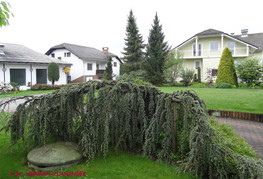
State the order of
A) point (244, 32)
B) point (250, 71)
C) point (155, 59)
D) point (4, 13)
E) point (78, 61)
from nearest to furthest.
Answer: point (4, 13), point (250, 71), point (155, 59), point (78, 61), point (244, 32)

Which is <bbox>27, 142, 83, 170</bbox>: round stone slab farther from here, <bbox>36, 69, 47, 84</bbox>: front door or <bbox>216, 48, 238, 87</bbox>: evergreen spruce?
<bbox>36, 69, 47, 84</bbox>: front door

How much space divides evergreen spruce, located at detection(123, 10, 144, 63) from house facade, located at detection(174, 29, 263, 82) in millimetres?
5687

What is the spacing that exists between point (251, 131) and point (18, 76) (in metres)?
23.1

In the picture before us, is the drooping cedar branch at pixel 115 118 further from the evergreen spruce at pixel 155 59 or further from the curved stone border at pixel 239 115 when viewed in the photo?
the evergreen spruce at pixel 155 59

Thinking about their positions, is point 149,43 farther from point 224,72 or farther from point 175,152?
point 175,152

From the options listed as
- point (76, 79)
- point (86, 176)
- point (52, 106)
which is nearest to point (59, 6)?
point (52, 106)

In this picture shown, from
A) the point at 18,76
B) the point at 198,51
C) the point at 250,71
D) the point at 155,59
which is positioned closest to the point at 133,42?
the point at 155,59

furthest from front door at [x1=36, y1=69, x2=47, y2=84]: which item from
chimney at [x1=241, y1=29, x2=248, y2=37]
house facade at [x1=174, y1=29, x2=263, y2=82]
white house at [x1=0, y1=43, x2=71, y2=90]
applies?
chimney at [x1=241, y1=29, x2=248, y2=37]

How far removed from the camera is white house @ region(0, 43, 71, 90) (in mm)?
21289

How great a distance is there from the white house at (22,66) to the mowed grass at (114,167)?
19.7 metres

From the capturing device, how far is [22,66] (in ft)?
74.6

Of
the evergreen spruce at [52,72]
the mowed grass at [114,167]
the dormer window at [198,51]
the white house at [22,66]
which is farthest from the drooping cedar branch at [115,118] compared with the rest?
the dormer window at [198,51]

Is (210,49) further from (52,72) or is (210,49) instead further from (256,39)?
(52,72)

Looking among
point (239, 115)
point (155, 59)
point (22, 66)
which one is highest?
point (155, 59)
